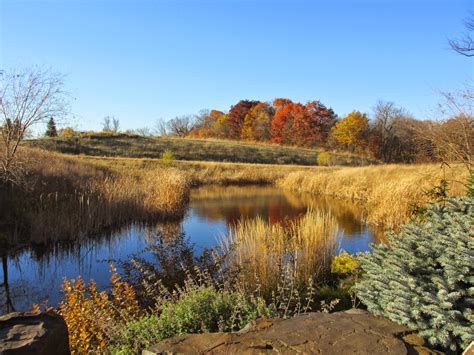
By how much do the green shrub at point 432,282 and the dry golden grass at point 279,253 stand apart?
1.90m

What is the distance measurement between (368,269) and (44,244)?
766 cm

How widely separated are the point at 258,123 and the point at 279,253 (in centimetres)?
4775

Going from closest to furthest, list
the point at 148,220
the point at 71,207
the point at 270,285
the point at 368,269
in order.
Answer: the point at 368,269 → the point at 270,285 → the point at 71,207 → the point at 148,220

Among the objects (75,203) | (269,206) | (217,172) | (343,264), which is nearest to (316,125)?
(217,172)

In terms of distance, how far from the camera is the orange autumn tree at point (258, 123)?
51516 millimetres

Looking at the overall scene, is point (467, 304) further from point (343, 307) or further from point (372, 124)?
point (372, 124)

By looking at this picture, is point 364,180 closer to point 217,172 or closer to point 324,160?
point 217,172

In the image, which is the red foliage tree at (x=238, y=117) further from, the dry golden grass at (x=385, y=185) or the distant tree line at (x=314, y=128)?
the dry golden grass at (x=385, y=185)

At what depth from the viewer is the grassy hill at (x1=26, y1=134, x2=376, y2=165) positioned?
34.3 m

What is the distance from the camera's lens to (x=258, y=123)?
171 feet

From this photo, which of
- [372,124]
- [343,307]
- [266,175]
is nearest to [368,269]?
[343,307]

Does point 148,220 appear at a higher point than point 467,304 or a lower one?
lower

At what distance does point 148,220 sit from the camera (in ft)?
38.2

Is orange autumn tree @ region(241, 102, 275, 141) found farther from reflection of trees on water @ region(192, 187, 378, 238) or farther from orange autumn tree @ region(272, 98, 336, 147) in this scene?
reflection of trees on water @ region(192, 187, 378, 238)
